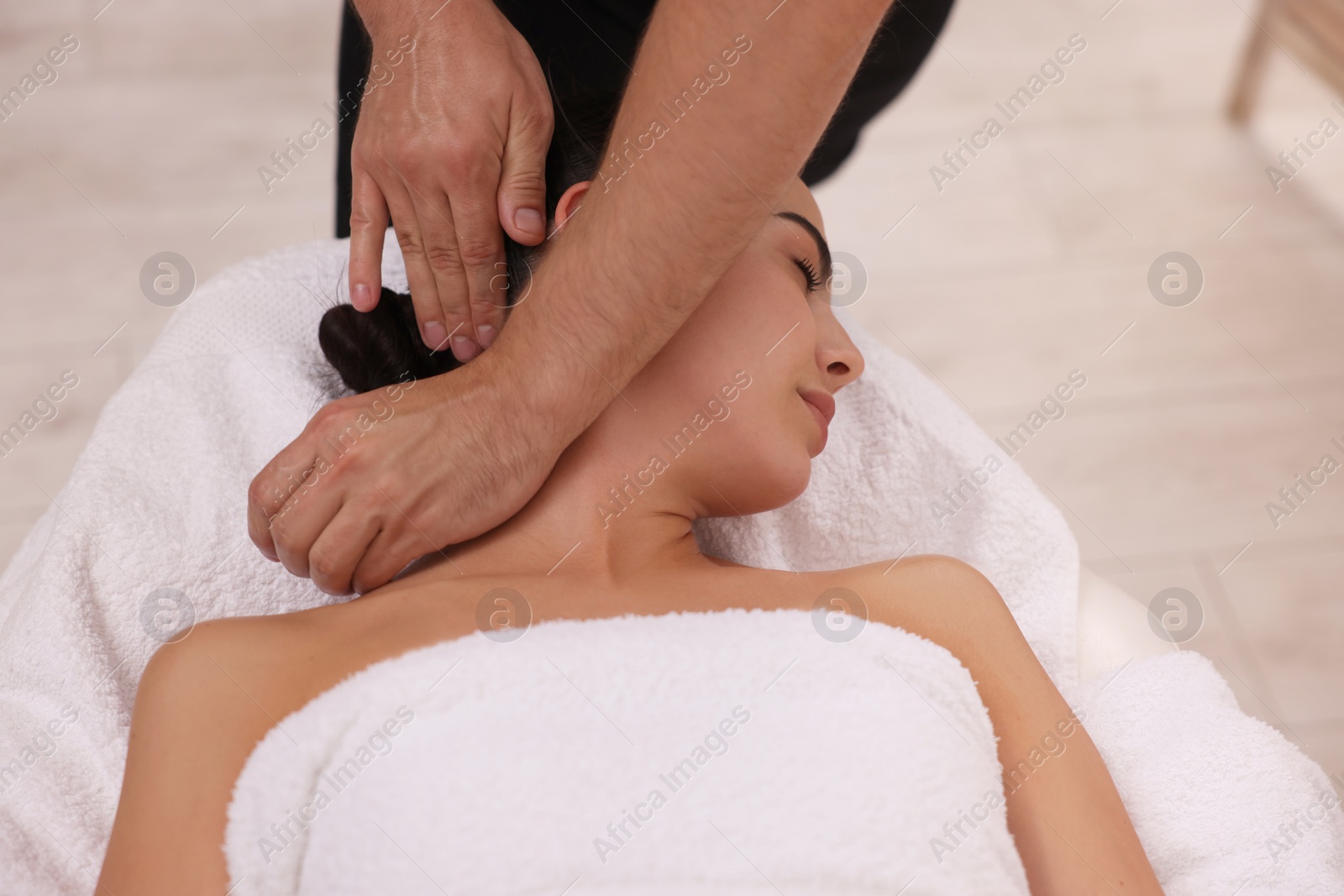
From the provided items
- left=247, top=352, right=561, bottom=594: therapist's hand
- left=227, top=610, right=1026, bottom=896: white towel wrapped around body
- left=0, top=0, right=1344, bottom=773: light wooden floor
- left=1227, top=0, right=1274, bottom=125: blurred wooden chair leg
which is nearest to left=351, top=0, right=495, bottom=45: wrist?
left=247, top=352, right=561, bottom=594: therapist's hand

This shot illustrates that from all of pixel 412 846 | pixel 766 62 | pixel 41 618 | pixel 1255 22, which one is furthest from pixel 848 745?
pixel 1255 22

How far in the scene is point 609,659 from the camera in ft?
2.69

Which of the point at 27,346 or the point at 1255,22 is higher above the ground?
the point at 1255,22

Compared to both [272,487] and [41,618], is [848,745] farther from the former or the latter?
[41,618]

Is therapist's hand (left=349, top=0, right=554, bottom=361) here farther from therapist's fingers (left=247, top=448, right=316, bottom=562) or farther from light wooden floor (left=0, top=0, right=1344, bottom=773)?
light wooden floor (left=0, top=0, right=1344, bottom=773)

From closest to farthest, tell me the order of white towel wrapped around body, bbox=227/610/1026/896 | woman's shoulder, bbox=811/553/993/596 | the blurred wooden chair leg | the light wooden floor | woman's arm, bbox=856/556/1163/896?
1. white towel wrapped around body, bbox=227/610/1026/896
2. woman's arm, bbox=856/556/1163/896
3. woman's shoulder, bbox=811/553/993/596
4. the light wooden floor
5. the blurred wooden chair leg

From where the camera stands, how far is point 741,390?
3.12ft

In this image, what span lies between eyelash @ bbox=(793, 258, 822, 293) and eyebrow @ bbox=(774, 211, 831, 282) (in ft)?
0.04

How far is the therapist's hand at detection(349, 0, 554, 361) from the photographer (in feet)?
3.20

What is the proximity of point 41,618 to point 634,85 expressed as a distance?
0.69 meters

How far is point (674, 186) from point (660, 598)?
35 centimetres

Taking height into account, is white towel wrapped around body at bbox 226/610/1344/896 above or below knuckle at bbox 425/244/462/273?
below

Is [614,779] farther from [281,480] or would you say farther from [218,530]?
[218,530]

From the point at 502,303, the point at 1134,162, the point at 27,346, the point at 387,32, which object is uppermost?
the point at 387,32
